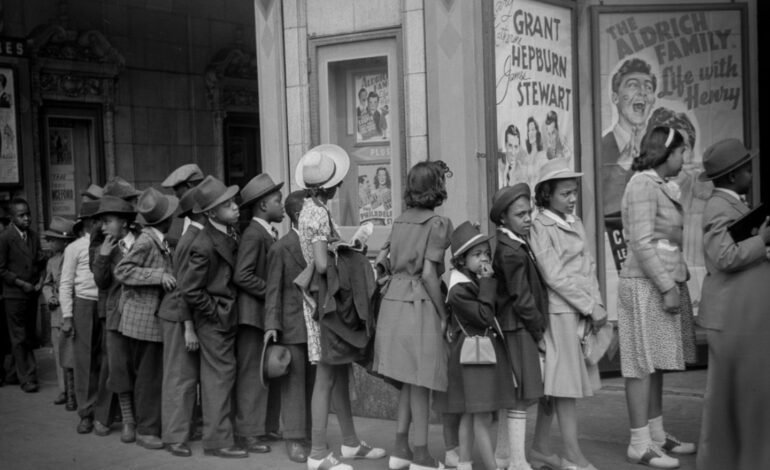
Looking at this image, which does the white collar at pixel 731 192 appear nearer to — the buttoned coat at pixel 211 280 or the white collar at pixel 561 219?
the white collar at pixel 561 219

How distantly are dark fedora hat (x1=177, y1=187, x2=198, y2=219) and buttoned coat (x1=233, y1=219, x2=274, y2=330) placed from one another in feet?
1.51

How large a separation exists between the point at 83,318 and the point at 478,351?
396 centimetres

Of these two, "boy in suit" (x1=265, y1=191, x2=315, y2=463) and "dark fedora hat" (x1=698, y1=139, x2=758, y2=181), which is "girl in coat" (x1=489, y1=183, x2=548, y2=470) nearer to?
"dark fedora hat" (x1=698, y1=139, x2=758, y2=181)

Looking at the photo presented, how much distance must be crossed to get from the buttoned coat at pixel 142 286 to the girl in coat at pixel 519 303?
2.80m

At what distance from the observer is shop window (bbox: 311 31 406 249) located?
8195mm

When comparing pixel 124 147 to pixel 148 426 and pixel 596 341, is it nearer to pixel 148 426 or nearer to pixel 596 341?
pixel 148 426

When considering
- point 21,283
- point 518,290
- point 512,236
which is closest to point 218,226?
point 512,236

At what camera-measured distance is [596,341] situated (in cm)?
639

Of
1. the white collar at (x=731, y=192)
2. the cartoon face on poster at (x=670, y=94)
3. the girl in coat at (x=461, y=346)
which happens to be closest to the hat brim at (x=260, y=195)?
the girl in coat at (x=461, y=346)

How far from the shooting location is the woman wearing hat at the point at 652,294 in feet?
21.3

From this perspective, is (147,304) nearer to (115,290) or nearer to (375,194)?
(115,290)

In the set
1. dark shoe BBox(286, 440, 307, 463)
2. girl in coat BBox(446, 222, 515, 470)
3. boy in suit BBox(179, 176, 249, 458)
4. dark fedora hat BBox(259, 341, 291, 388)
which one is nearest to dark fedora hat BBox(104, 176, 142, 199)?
boy in suit BBox(179, 176, 249, 458)

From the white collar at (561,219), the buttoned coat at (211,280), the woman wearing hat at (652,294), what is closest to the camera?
the white collar at (561,219)

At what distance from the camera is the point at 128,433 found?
7887 mm
